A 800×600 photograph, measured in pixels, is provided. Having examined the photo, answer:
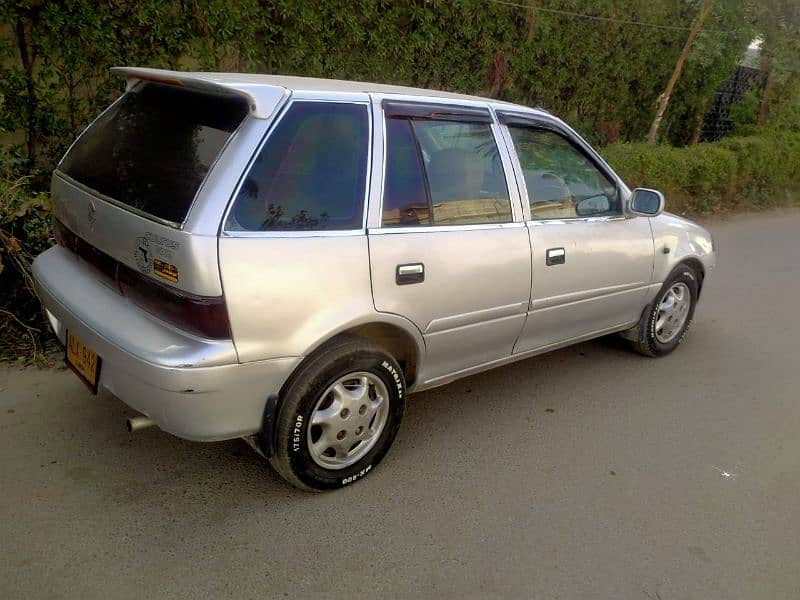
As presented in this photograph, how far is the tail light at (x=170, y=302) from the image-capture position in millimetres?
2432

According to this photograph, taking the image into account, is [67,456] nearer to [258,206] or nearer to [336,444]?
[336,444]

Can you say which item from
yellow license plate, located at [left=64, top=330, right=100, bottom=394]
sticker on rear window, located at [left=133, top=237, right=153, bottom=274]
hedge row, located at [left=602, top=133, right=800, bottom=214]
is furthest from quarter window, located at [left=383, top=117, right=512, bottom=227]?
hedge row, located at [left=602, top=133, right=800, bottom=214]

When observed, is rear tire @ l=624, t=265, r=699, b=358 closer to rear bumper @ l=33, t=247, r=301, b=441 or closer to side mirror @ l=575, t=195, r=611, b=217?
side mirror @ l=575, t=195, r=611, b=217

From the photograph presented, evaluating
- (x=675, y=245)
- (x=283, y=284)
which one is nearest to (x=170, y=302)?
(x=283, y=284)

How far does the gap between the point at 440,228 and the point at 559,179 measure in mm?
1066

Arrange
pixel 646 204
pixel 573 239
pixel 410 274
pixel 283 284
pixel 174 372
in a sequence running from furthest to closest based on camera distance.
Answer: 1. pixel 646 204
2. pixel 573 239
3. pixel 410 274
4. pixel 283 284
5. pixel 174 372

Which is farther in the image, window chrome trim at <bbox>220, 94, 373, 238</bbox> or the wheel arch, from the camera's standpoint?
the wheel arch

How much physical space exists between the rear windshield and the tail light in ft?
0.88

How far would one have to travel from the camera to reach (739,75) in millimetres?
13273

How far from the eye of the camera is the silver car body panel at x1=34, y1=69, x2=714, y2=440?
2.47m

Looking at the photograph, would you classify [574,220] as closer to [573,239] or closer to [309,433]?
[573,239]

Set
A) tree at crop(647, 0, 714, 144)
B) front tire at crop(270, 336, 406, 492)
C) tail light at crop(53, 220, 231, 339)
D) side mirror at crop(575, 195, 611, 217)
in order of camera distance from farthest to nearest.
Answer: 1. tree at crop(647, 0, 714, 144)
2. side mirror at crop(575, 195, 611, 217)
3. front tire at crop(270, 336, 406, 492)
4. tail light at crop(53, 220, 231, 339)

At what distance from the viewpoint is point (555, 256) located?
12.0 ft

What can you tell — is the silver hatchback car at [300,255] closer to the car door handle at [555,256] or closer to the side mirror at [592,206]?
the car door handle at [555,256]
